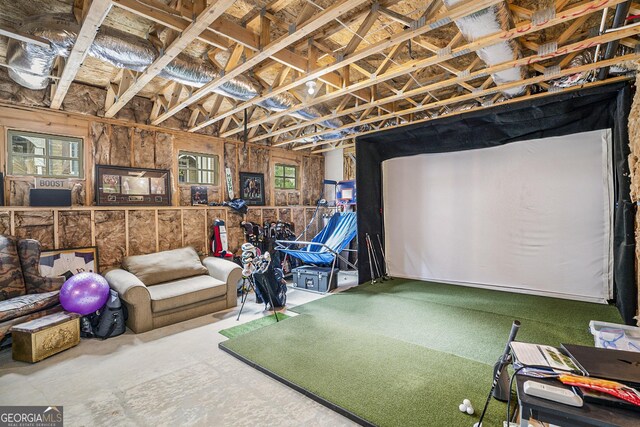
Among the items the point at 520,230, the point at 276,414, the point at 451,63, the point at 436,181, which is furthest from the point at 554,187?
the point at 276,414

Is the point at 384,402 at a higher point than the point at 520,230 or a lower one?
lower

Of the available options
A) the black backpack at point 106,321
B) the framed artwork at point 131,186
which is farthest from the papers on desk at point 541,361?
the framed artwork at point 131,186

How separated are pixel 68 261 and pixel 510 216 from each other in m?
6.73

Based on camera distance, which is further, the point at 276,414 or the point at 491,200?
the point at 491,200

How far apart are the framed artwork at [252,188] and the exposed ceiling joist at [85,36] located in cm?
326

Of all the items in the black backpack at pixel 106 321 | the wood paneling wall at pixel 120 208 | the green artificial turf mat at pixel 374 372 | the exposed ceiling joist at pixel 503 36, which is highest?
the exposed ceiling joist at pixel 503 36

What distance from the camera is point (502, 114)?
4.44 meters

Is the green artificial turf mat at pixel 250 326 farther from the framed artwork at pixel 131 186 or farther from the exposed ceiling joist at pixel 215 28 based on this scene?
the exposed ceiling joist at pixel 215 28

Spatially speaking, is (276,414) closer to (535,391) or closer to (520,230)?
(535,391)

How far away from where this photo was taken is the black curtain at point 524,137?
350 centimetres

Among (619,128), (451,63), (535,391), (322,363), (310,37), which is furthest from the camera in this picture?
(451,63)

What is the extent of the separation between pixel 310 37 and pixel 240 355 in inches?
131

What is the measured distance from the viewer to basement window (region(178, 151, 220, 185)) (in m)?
5.51

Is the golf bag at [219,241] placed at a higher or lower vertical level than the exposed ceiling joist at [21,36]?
lower
